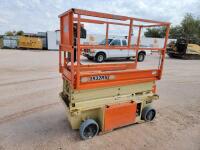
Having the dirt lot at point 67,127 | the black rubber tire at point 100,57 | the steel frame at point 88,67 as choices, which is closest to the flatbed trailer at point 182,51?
the black rubber tire at point 100,57

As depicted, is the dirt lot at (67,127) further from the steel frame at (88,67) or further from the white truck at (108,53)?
the white truck at (108,53)

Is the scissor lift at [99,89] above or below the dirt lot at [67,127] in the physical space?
above

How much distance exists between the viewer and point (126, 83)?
124 inches

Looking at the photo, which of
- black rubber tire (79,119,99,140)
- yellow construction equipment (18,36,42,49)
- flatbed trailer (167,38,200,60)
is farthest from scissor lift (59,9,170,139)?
yellow construction equipment (18,36,42,49)

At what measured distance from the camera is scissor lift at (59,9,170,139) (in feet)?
8.74

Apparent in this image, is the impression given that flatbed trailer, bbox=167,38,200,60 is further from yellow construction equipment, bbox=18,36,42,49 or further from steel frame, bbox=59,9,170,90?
yellow construction equipment, bbox=18,36,42,49

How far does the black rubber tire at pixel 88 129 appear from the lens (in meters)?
2.93

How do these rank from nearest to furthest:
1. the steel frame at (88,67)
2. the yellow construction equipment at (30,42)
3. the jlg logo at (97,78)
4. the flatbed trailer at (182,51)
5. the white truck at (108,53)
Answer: the steel frame at (88,67) → the jlg logo at (97,78) → the white truck at (108,53) → the flatbed trailer at (182,51) → the yellow construction equipment at (30,42)

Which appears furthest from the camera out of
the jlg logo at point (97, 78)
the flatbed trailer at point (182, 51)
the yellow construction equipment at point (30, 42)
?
the yellow construction equipment at point (30, 42)

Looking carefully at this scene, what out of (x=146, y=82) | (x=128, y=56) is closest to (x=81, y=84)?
(x=146, y=82)

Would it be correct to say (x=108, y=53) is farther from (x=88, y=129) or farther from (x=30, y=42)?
(x=30, y=42)

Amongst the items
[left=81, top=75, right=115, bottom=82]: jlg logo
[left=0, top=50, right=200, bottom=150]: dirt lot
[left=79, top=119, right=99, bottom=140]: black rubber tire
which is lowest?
[left=0, top=50, right=200, bottom=150]: dirt lot

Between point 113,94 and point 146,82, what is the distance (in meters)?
0.82

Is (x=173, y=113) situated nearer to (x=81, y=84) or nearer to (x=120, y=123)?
(x=120, y=123)
